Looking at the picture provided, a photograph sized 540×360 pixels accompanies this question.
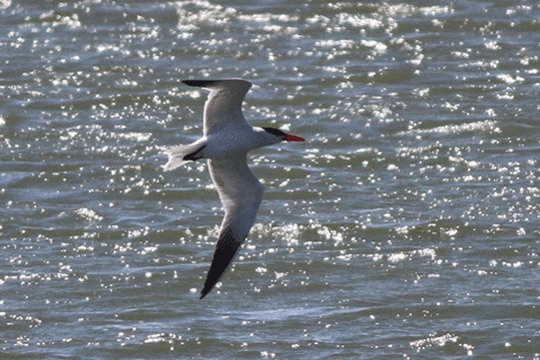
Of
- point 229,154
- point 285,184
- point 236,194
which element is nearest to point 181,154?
point 229,154

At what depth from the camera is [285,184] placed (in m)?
12.3

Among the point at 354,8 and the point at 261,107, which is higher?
the point at 354,8

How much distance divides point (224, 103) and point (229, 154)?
0.37m

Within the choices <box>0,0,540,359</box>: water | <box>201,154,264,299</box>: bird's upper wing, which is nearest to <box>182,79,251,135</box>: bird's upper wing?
<box>201,154,264,299</box>: bird's upper wing

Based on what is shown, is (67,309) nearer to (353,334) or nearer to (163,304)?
(163,304)

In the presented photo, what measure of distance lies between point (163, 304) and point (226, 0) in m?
7.44

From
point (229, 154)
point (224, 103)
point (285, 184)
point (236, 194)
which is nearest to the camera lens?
point (224, 103)

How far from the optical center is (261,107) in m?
13.9

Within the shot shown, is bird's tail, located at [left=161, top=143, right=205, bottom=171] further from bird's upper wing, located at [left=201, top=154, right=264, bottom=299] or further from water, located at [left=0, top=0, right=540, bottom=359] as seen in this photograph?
water, located at [left=0, top=0, right=540, bottom=359]

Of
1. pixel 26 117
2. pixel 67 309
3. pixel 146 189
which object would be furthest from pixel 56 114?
pixel 67 309

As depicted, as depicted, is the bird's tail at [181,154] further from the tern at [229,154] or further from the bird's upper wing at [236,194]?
the bird's upper wing at [236,194]

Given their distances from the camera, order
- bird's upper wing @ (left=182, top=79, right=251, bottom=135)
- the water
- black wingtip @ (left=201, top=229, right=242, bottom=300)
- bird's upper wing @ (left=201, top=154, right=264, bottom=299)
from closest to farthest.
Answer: bird's upper wing @ (left=182, top=79, right=251, bottom=135)
black wingtip @ (left=201, top=229, right=242, bottom=300)
bird's upper wing @ (left=201, top=154, right=264, bottom=299)
the water

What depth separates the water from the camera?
9977 millimetres

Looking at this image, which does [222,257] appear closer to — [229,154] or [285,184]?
[229,154]
